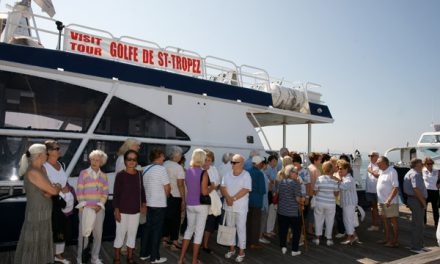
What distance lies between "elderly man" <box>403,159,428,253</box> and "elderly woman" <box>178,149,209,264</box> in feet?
13.2

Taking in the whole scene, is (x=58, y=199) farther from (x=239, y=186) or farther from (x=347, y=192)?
(x=347, y=192)

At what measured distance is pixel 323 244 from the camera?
270 inches

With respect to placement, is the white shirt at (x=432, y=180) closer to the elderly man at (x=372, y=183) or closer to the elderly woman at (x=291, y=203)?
the elderly man at (x=372, y=183)

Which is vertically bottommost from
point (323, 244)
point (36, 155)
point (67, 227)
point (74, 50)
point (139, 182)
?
point (323, 244)

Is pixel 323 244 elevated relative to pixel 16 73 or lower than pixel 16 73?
lower

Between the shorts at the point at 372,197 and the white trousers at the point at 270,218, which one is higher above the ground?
the shorts at the point at 372,197

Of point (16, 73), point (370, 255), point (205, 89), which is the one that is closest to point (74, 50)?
point (16, 73)

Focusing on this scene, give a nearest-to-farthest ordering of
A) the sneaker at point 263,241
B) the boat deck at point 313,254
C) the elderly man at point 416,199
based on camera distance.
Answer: the boat deck at point 313,254 → the elderly man at point 416,199 → the sneaker at point 263,241

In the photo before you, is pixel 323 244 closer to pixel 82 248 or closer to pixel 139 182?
pixel 139 182

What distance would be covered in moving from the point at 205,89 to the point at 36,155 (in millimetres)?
4257

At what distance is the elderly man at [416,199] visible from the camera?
639cm

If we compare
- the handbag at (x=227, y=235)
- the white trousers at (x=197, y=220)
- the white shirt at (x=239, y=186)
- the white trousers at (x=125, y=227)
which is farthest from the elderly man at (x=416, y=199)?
the white trousers at (x=125, y=227)

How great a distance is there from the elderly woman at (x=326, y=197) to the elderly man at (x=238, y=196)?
6.07ft

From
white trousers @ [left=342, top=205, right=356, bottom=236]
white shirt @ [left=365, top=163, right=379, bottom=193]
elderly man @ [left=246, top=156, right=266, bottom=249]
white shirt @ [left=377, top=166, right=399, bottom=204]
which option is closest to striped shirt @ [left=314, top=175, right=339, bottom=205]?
white trousers @ [left=342, top=205, right=356, bottom=236]
